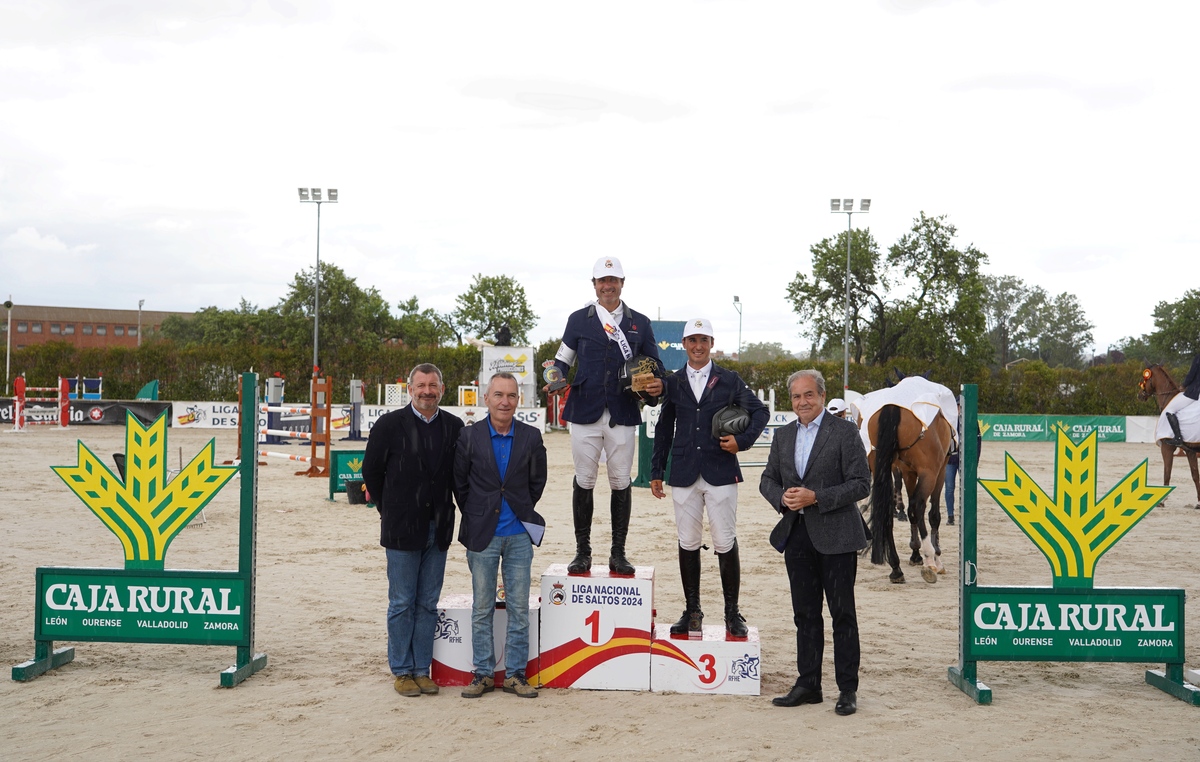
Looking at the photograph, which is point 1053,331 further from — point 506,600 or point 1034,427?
point 506,600

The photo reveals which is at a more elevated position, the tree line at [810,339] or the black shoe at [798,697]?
the tree line at [810,339]

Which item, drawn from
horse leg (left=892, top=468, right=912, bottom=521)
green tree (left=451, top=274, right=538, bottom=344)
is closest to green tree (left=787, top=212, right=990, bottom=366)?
green tree (left=451, top=274, right=538, bottom=344)

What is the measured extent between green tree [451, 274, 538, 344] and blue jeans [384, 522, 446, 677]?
5074 centimetres

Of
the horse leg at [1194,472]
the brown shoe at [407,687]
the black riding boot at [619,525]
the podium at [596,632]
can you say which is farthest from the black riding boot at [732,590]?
the horse leg at [1194,472]

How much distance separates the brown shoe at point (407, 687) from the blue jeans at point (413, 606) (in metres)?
0.06

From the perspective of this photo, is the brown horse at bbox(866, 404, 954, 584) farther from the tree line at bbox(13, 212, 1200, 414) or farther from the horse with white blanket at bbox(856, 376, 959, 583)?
the tree line at bbox(13, 212, 1200, 414)

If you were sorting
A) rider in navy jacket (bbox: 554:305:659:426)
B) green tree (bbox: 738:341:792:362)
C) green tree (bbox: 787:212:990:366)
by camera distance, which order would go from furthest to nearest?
green tree (bbox: 738:341:792:362)
green tree (bbox: 787:212:990:366)
rider in navy jacket (bbox: 554:305:659:426)

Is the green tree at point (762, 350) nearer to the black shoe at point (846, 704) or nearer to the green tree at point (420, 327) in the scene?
the green tree at point (420, 327)

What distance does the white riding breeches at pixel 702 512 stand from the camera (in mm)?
4762

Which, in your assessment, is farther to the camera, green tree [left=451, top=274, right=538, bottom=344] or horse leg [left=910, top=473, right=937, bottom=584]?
green tree [left=451, top=274, right=538, bottom=344]

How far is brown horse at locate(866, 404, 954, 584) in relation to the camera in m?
7.64

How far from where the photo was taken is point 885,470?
300 inches

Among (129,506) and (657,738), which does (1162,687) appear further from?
(129,506)

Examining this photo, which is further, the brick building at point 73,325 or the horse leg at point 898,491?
the brick building at point 73,325
